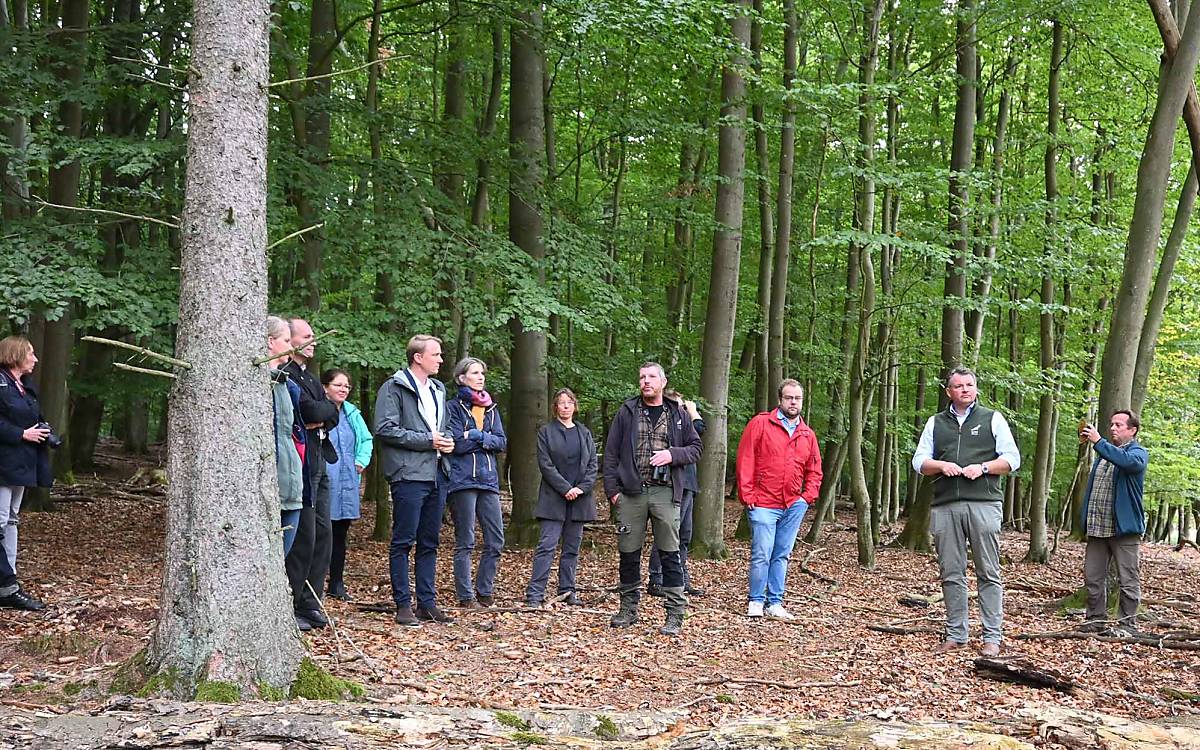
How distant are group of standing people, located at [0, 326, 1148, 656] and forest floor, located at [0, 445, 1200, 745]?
0.34m

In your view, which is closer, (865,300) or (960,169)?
(865,300)

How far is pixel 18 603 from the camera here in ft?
21.6

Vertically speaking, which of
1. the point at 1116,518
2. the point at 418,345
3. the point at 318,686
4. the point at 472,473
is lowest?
the point at 318,686

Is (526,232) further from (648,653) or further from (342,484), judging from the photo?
(648,653)

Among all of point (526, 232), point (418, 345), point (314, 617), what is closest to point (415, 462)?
point (418, 345)

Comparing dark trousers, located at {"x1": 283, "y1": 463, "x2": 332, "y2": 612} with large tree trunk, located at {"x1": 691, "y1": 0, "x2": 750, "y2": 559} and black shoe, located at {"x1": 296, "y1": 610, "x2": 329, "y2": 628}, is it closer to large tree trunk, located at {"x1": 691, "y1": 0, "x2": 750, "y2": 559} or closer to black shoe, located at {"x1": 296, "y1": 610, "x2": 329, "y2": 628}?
black shoe, located at {"x1": 296, "y1": 610, "x2": 329, "y2": 628}

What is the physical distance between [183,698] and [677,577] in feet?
13.0

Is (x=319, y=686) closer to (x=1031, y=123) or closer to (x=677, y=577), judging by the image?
(x=677, y=577)

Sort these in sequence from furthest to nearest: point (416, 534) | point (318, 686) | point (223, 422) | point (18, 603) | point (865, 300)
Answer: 1. point (865, 300)
2. point (416, 534)
3. point (18, 603)
4. point (318, 686)
5. point (223, 422)

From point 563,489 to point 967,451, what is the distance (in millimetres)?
3271

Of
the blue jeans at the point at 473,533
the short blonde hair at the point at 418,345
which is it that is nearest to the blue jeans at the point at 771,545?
the blue jeans at the point at 473,533

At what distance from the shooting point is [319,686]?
4.45 m

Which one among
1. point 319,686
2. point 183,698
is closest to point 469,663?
point 319,686

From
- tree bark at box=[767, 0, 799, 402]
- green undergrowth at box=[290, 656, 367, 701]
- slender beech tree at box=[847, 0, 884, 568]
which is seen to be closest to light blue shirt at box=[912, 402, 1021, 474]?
green undergrowth at box=[290, 656, 367, 701]
